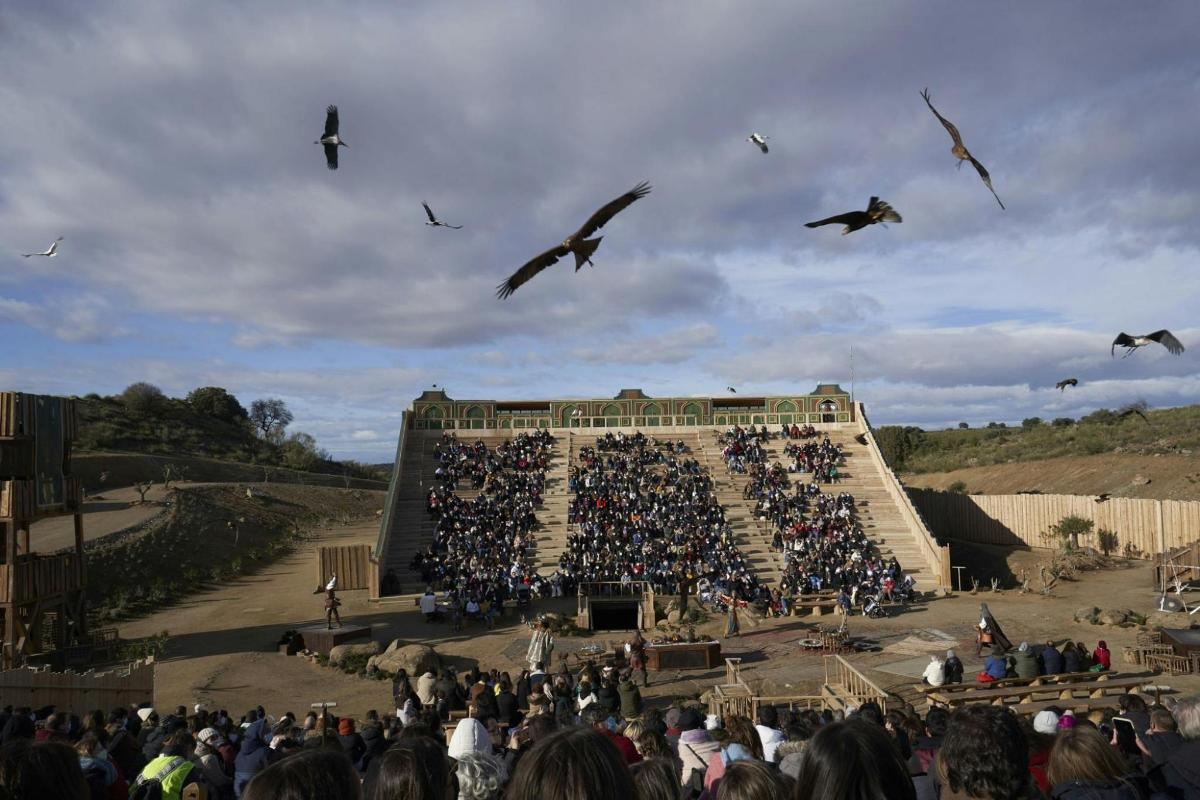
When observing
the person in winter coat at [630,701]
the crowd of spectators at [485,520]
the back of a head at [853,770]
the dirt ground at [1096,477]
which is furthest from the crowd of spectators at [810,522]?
the back of a head at [853,770]

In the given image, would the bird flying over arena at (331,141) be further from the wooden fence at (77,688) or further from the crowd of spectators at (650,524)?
the crowd of spectators at (650,524)

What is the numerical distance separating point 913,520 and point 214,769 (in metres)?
28.2

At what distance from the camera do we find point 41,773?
3.00m

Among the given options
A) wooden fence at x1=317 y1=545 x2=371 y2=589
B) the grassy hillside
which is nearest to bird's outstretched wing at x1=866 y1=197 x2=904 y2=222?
wooden fence at x1=317 y1=545 x2=371 y2=589

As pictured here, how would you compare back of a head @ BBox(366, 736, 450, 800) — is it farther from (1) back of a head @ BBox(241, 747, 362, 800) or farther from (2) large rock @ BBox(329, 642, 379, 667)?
(2) large rock @ BBox(329, 642, 379, 667)

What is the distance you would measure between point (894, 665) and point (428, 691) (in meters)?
10.6

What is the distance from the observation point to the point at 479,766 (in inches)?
165

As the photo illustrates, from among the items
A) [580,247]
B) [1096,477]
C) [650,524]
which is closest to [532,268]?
[580,247]

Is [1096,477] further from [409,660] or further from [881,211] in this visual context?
[881,211]

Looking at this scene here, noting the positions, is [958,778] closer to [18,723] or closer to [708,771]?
[708,771]

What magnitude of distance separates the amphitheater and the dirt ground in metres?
12.7

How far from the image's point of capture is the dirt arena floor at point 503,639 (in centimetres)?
1728

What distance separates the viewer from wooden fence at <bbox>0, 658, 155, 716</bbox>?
Answer: 43.3 ft

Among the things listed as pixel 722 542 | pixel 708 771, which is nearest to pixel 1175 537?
pixel 722 542
